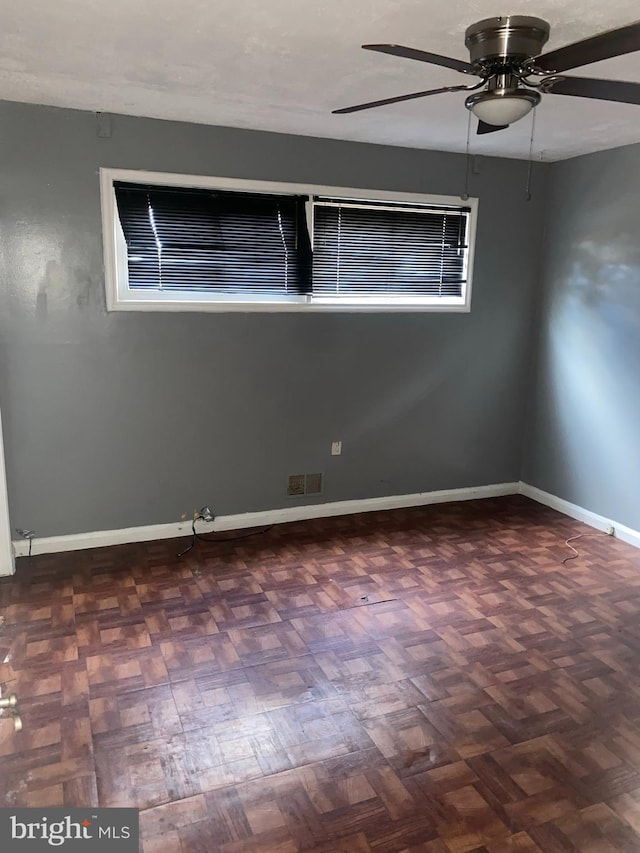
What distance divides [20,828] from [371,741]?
1073 mm

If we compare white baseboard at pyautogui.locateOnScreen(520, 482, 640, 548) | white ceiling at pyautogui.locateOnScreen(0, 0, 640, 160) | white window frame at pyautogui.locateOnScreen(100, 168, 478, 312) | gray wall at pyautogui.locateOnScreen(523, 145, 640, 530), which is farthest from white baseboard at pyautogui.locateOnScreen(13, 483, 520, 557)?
white ceiling at pyautogui.locateOnScreen(0, 0, 640, 160)

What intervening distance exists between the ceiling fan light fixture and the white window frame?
1.96 metres

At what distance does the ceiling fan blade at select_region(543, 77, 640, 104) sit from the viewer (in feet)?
5.85

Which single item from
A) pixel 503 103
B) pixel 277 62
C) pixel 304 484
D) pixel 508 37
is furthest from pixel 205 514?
pixel 508 37

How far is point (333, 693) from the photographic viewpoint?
7.88 ft

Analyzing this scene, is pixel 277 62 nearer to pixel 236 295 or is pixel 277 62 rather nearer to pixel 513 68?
pixel 513 68

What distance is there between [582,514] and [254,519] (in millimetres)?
2141

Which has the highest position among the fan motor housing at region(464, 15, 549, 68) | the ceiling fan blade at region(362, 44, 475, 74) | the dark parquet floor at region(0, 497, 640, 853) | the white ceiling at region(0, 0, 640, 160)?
the white ceiling at region(0, 0, 640, 160)

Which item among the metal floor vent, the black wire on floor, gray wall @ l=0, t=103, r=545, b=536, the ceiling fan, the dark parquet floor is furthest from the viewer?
the metal floor vent

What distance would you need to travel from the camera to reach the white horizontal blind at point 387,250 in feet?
12.7

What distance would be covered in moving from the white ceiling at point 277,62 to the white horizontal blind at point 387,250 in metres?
0.48

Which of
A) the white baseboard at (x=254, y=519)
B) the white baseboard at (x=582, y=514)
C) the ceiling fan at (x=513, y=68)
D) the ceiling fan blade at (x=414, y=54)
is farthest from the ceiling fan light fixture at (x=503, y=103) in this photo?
the white baseboard at (x=582, y=514)

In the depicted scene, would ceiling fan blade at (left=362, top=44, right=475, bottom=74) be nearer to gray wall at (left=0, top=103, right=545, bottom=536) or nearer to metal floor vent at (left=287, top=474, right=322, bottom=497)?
gray wall at (left=0, top=103, right=545, bottom=536)

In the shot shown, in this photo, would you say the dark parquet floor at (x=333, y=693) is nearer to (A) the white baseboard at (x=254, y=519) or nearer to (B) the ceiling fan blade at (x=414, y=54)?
(A) the white baseboard at (x=254, y=519)
